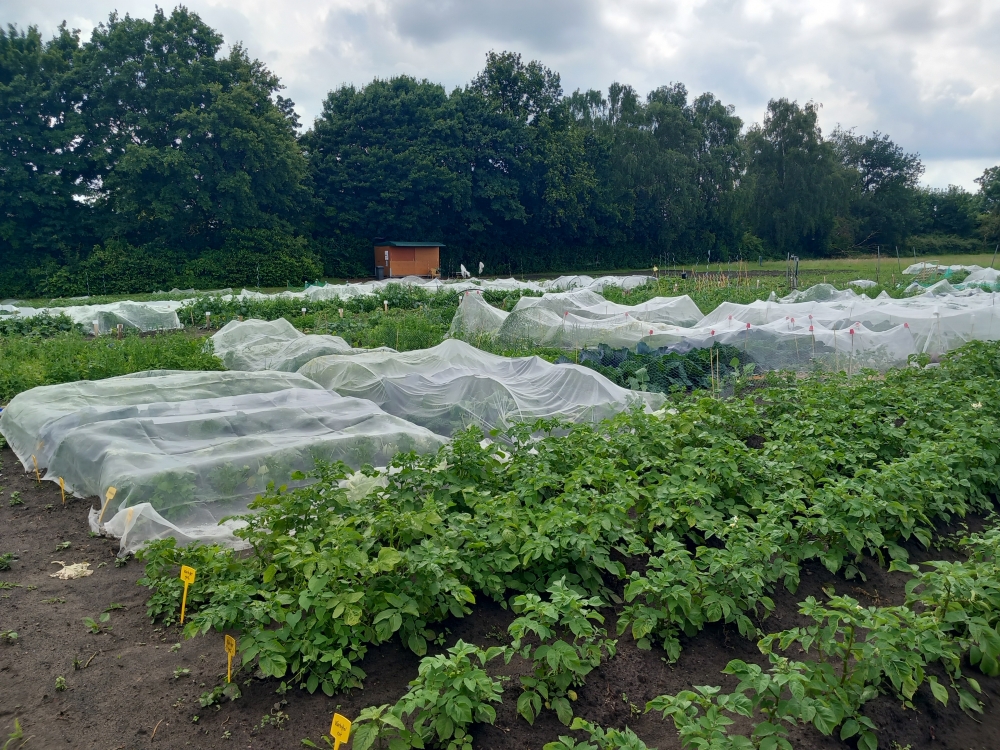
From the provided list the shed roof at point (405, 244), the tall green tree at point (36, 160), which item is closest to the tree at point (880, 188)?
the shed roof at point (405, 244)

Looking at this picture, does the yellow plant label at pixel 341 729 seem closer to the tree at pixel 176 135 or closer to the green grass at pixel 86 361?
the green grass at pixel 86 361

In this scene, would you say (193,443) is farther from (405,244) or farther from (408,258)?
(408,258)

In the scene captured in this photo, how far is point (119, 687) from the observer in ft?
10.6

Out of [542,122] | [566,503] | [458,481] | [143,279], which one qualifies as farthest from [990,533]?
[542,122]

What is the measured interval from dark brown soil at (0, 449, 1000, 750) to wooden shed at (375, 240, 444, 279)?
106ft

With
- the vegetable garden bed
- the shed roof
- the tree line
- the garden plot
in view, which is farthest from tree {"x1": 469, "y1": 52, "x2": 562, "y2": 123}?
the vegetable garden bed

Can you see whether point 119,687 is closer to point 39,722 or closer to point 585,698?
point 39,722

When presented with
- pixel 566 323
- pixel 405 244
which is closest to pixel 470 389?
pixel 566 323

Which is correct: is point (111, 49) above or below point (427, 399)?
above

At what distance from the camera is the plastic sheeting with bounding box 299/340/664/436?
7.42 meters

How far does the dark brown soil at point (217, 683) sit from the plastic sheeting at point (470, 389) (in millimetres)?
3562

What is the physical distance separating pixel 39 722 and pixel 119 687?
12.5 inches

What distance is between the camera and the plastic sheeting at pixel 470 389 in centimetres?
742

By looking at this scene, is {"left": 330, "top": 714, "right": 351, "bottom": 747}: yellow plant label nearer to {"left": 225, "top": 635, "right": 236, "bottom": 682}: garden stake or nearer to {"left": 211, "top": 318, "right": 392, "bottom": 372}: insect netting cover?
{"left": 225, "top": 635, "right": 236, "bottom": 682}: garden stake
